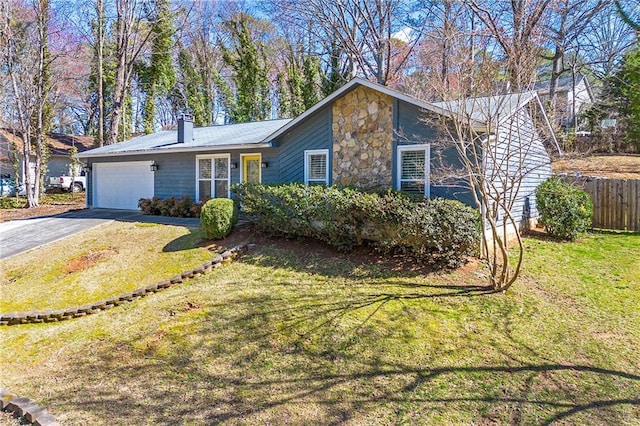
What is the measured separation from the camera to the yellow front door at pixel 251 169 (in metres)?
12.9

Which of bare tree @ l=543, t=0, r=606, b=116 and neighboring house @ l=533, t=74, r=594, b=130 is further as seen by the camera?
bare tree @ l=543, t=0, r=606, b=116

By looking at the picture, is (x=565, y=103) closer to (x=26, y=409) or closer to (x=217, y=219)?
(x=217, y=219)

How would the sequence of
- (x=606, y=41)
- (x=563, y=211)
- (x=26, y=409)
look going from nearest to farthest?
(x=26, y=409) < (x=563, y=211) < (x=606, y=41)

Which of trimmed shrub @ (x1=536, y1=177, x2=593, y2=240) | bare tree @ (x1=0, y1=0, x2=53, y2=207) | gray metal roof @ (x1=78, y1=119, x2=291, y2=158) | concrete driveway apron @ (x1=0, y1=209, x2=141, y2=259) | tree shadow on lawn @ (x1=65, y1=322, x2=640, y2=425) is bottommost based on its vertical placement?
tree shadow on lawn @ (x1=65, y1=322, x2=640, y2=425)

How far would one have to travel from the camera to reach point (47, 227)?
534 inches

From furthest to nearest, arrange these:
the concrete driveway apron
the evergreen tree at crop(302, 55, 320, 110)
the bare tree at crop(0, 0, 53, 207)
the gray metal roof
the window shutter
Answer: the evergreen tree at crop(302, 55, 320, 110)
the bare tree at crop(0, 0, 53, 207)
the gray metal roof
the concrete driveway apron
the window shutter

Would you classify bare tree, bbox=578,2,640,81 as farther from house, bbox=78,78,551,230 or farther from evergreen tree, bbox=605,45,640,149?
house, bbox=78,78,551,230

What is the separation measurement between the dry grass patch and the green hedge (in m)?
1.88

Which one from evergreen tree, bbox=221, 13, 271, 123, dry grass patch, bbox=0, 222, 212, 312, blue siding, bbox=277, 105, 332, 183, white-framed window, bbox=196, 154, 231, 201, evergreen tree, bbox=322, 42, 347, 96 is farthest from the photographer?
evergreen tree, bbox=221, 13, 271, 123

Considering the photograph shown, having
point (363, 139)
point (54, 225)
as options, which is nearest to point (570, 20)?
point (363, 139)

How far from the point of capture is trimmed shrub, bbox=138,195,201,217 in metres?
13.7

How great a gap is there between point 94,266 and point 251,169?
5562 mm

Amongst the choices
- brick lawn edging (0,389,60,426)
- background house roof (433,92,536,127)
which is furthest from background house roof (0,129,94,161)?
background house roof (433,92,536,127)

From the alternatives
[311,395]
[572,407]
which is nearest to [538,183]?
[572,407]
